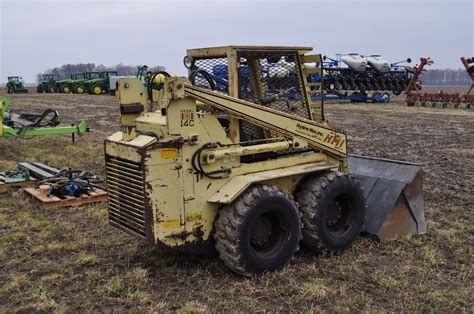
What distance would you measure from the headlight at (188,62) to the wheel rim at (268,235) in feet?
6.43

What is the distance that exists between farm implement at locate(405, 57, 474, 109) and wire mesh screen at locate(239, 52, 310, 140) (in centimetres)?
2467

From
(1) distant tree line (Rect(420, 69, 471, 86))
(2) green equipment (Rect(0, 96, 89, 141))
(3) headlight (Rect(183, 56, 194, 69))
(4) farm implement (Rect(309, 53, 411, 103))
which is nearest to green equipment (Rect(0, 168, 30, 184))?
(2) green equipment (Rect(0, 96, 89, 141))

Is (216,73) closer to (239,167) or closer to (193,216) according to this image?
(239,167)

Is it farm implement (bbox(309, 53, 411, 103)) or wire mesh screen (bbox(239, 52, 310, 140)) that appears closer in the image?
wire mesh screen (bbox(239, 52, 310, 140))

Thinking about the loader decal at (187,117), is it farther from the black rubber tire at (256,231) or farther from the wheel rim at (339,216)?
the wheel rim at (339,216)

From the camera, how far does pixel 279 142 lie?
5410mm

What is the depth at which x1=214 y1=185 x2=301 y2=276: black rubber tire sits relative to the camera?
475 centimetres

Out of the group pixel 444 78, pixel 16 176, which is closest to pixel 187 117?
pixel 16 176

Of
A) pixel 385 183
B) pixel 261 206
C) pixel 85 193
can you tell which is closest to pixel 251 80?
pixel 261 206

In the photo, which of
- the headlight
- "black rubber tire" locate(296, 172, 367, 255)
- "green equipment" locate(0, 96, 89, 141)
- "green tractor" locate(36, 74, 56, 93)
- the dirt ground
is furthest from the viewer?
"green tractor" locate(36, 74, 56, 93)

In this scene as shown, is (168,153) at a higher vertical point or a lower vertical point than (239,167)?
higher

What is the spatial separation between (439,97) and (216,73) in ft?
89.3

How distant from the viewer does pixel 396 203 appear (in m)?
6.21

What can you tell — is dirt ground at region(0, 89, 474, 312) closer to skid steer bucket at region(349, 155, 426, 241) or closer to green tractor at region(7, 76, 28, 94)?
skid steer bucket at region(349, 155, 426, 241)
